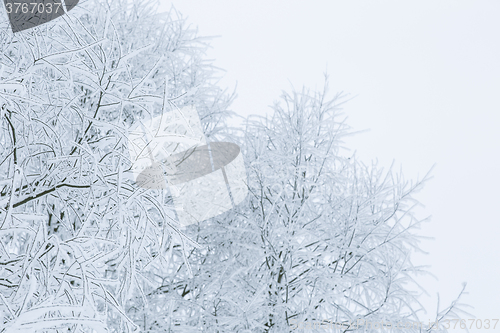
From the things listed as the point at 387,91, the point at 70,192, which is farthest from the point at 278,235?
the point at 387,91

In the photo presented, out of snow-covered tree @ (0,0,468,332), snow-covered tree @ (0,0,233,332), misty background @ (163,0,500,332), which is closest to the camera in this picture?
snow-covered tree @ (0,0,233,332)

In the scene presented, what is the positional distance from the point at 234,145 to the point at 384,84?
21087 cm

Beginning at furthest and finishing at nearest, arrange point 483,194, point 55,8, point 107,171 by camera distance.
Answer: point 483,194 < point 55,8 < point 107,171

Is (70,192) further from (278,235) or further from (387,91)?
(387,91)

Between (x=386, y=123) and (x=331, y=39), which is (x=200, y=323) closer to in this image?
(x=386, y=123)

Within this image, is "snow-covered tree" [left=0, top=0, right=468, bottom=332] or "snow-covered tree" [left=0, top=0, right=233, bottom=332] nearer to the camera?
"snow-covered tree" [left=0, top=0, right=233, bottom=332]

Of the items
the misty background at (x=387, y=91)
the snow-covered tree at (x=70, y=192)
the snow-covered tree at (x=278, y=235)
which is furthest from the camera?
the misty background at (x=387, y=91)

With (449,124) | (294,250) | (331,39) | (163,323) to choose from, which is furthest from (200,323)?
(331,39)

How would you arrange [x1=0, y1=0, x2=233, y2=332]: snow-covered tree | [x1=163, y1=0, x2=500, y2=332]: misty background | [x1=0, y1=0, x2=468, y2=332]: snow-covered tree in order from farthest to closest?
[x1=163, y1=0, x2=500, y2=332]: misty background → [x1=0, y1=0, x2=468, y2=332]: snow-covered tree → [x1=0, y1=0, x2=233, y2=332]: snow-covered tree

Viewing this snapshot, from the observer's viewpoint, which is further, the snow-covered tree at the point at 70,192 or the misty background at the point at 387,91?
the misty background at the point at 387,91

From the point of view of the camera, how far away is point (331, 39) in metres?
192

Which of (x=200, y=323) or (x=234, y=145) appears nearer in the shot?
(x=200, y=323)

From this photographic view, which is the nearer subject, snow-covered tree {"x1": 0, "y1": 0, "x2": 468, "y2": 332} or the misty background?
snow-covered tree {"x1": 0, "y1": 0, "x2": 468, "y2": 332}

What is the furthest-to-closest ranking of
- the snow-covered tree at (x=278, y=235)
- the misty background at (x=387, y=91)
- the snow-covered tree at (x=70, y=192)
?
the misty background at (x=387, y=91) < the snow-covered tree at (x=278, y=235) < the snow-covered tree at (x=70, y=192)
